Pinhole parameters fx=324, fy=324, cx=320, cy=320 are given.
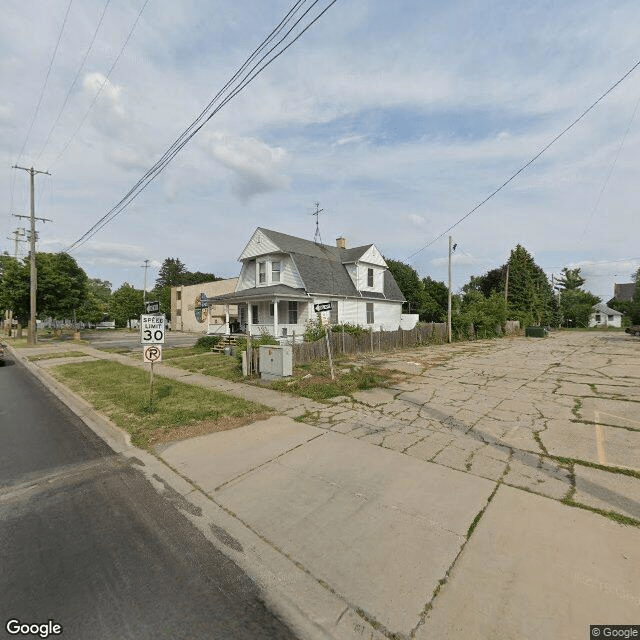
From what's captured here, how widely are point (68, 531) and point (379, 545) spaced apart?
11.1ft

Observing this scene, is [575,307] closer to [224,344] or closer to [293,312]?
[293,312]

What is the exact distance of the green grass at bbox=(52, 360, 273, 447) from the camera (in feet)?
22.4

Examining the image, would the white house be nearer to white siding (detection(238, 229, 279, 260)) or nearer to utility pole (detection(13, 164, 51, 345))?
white siding (detection(238, 229, 279, 260))

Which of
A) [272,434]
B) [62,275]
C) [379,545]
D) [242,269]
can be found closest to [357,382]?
[272,434]

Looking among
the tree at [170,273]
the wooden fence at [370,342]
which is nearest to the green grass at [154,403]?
the wooden fence at [370,342]

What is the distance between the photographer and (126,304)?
54656mm

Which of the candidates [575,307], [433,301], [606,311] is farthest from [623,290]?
[433,301]

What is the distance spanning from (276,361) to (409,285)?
3378 cm

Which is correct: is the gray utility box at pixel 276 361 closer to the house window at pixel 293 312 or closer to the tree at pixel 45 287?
the house window at pixel 293 312

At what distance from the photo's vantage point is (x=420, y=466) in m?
4.88

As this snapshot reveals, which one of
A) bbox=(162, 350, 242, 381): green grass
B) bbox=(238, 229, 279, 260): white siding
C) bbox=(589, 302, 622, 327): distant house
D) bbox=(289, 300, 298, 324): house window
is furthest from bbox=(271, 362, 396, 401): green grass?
bbox=(589, 302, 622, 327): distant house

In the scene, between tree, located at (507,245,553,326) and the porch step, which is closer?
the porch step

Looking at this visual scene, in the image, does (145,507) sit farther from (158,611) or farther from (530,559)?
(530,559)

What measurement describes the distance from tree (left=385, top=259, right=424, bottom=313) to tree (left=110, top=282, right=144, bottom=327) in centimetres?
4166
